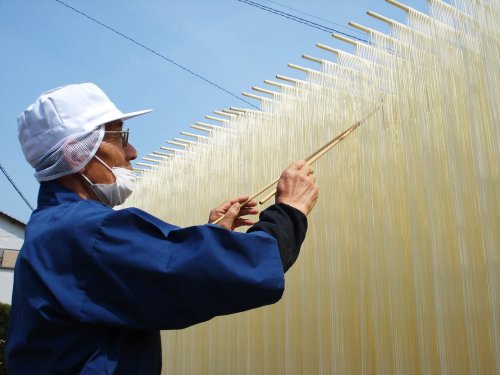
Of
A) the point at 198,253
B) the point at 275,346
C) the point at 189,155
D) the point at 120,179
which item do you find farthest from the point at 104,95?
the point at 189,155

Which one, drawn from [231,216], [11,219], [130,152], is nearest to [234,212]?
[231,216]

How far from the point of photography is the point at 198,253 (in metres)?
1.50

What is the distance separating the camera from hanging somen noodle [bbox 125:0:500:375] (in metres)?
2.60

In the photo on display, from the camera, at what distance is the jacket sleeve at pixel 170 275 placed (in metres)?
1.50

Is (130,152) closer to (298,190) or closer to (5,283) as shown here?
(298,190)

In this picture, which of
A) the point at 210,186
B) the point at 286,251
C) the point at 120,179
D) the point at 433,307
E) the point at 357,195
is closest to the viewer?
the point at 286,251

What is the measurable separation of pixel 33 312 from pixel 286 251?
761 millimetres

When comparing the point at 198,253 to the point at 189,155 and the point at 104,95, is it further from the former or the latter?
the point at 189,155

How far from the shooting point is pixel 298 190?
1.83 meters

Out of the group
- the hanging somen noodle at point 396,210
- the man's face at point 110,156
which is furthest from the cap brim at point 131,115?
the hanging somen noodle at point 396,210

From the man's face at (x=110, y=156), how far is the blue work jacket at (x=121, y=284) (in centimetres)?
32

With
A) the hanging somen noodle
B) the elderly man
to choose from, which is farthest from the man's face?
the hanging somen noodle

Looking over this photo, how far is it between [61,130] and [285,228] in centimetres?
84

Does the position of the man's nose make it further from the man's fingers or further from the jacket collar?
the man's fingers
